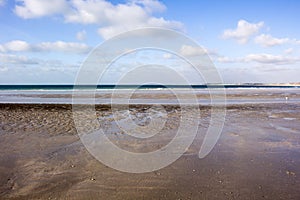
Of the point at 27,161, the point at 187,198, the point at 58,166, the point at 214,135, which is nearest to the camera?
the point at 187,198

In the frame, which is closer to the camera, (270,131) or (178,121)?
(270,131)

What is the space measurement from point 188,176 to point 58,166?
3624 millimetres

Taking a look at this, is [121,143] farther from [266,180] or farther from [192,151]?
[266,180]

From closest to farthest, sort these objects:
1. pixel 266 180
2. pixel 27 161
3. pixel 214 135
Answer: pixel 266 180
pixel 27 161
pixel 214 135

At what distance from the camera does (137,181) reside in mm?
5730

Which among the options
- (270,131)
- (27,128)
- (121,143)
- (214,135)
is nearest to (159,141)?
(121,143)

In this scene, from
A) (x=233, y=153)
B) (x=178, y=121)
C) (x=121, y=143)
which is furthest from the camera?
(x=178, y=121)

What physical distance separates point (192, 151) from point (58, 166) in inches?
169

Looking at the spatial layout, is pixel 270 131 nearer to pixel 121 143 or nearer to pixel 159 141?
pixel 159 141

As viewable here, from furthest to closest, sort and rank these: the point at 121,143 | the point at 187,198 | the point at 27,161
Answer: the point at 121,143, the point at 27,161, the point at 187,198

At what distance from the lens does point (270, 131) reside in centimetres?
1158

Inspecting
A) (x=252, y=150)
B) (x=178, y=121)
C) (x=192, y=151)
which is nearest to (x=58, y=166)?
(x=192, y=151)

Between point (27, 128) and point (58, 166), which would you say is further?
point (27, 128)

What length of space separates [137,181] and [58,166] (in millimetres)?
2484
